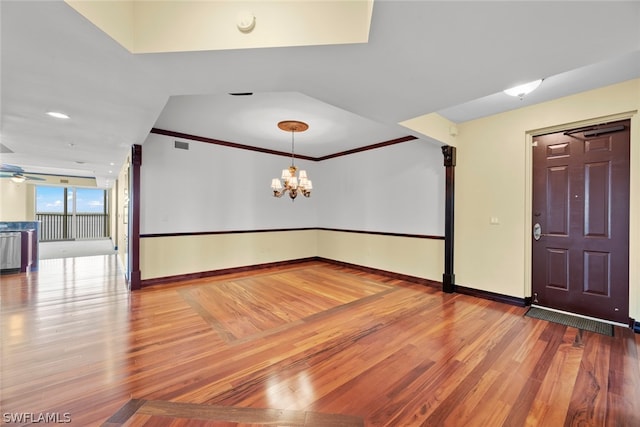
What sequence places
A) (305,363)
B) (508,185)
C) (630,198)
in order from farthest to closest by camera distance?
(508,185) → (630,198) → (305,363)

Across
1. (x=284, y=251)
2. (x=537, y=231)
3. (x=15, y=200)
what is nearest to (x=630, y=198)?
(x=537, y=231)

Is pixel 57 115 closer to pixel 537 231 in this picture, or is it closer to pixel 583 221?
pixel 537 231

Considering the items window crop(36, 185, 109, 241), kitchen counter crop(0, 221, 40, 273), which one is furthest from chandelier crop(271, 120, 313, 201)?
window crop(36, 185, 109, 241)

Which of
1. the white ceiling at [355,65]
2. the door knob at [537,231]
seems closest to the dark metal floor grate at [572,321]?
the door knob at [537,231]

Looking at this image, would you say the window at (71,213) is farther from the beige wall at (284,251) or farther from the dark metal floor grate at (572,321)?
the dark metal floor grate at (572,321)

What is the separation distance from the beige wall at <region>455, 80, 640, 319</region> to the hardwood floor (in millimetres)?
A: 509

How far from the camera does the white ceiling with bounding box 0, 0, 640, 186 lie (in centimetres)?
147

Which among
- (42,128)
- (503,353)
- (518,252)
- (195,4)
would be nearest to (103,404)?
(195,4)

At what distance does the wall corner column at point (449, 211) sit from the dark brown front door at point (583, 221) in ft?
3.31

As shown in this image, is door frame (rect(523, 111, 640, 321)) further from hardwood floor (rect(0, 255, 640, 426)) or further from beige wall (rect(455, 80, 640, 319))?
hardwood floor (rect(0, 255, 640, 426))

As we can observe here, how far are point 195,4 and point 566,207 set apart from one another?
4.35 m

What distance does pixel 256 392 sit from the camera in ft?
6.17

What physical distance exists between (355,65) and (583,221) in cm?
337

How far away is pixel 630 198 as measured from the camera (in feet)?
9.45
